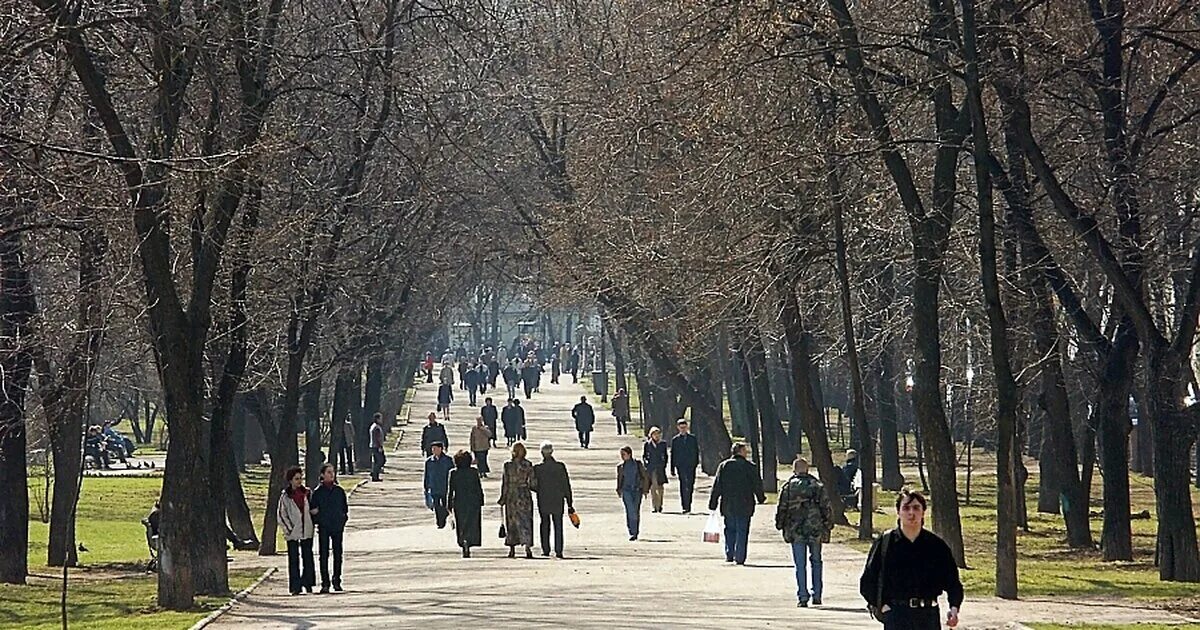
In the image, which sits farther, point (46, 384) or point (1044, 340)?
point (1044, 340)

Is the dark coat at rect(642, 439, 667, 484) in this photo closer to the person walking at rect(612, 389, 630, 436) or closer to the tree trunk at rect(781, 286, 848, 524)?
the tree trunk at rect(781, 286, 848, 524)

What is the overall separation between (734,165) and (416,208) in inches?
464

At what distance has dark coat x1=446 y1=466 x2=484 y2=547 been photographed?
2745 centimetres

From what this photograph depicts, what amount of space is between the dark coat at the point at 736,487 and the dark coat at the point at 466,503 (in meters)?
3.68

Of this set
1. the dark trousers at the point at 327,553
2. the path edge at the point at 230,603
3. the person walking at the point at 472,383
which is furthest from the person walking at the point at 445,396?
the dark trousers at the point at 327,553

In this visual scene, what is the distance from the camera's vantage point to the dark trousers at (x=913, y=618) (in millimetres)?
12094

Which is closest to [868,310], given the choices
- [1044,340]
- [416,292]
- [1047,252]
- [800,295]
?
[800,295]

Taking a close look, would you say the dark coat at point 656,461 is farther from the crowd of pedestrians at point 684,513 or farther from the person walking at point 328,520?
the person walking at point 328,520

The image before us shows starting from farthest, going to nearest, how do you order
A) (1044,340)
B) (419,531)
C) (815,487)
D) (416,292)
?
(416,292), (419,531), (1044,340), (815,487)

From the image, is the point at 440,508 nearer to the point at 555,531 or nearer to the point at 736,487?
the point at 555,531

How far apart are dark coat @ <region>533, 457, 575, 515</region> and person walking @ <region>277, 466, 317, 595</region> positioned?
17.8 feet

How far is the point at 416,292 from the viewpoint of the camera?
51.2 m

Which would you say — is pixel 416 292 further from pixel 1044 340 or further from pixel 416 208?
pixel 1044 340

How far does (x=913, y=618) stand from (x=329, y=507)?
38.2 ft
